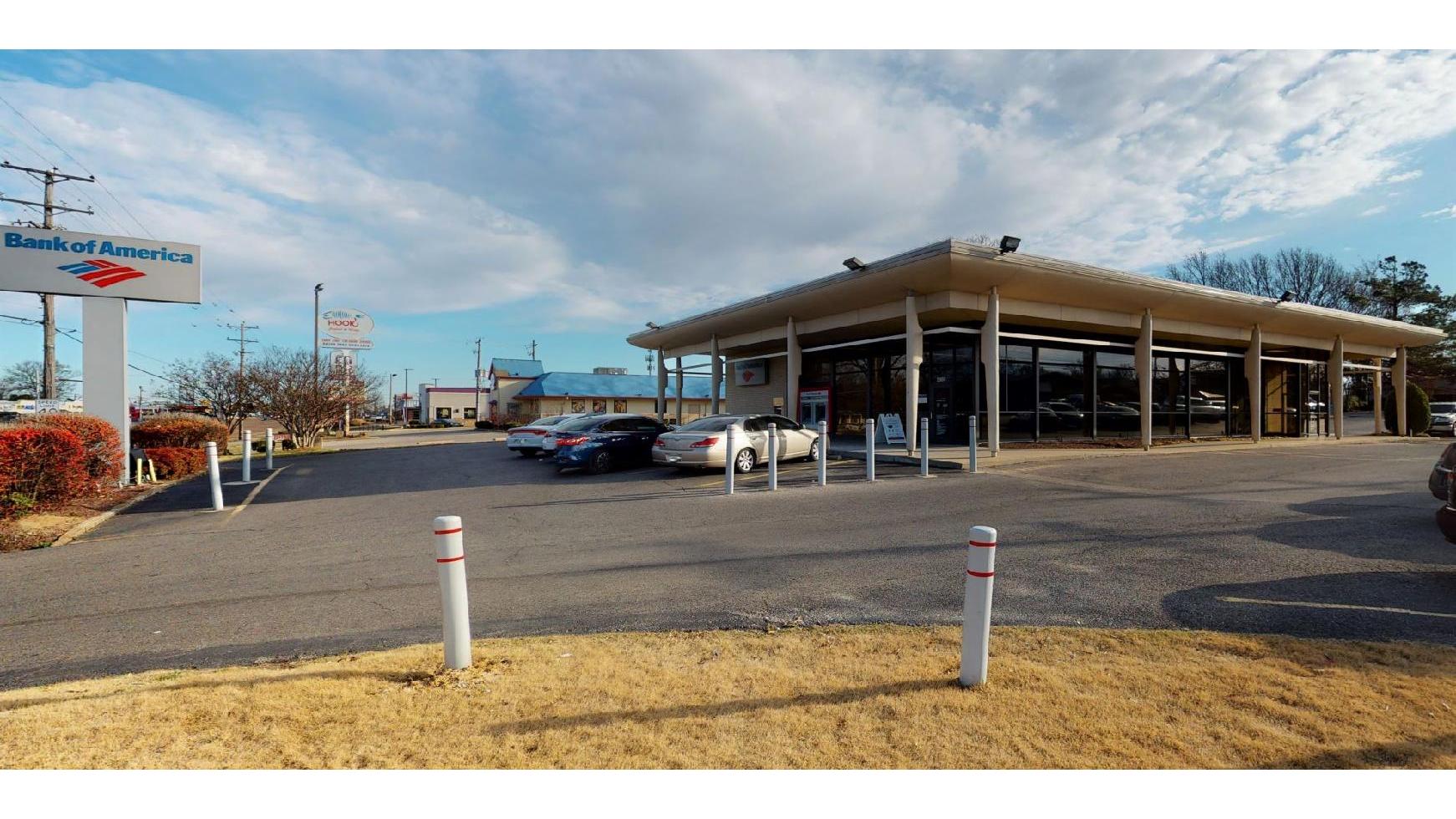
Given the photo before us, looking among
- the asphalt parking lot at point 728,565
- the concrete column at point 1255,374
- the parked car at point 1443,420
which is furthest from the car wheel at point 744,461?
the parked car at point 1443,420

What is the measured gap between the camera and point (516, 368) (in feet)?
212

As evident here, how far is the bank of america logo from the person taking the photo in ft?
45.1

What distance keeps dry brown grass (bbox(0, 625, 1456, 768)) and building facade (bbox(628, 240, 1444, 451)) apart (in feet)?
34.1

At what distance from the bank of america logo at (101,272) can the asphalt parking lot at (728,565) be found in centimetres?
616

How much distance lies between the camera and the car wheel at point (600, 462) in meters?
14.7

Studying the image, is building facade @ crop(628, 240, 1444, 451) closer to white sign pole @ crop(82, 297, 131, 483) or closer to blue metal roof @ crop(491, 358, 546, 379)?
white sign pole @ crop(82, 297, 131, 483)

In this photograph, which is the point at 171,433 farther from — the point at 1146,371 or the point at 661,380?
the point at 1146,371

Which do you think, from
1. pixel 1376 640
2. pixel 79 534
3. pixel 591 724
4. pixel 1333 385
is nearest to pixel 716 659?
pixel 591 724

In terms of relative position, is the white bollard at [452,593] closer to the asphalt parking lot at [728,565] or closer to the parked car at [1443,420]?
Result: the asphalt parking lot at [728,565]

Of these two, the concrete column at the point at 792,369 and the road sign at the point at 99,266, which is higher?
the road sign at the point at 99,266

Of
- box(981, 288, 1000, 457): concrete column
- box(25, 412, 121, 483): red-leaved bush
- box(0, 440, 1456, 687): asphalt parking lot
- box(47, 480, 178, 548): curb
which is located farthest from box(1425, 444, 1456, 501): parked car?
box(25, 412, 121, 483): red-leaved bush

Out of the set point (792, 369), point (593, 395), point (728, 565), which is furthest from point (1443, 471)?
point (593, 395)

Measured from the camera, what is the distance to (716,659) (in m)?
3.97

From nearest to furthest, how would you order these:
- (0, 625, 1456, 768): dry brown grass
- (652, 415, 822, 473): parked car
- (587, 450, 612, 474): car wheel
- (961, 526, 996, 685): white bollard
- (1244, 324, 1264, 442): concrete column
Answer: (0, 625, 1456, 768): dry brown grass → (961, 526, 996, 685): white bollard → (652, 415, 822, 473): parked car → (587, 450, 612, 474): car wheel → (1244, 324, 1264, 442): concrete column
